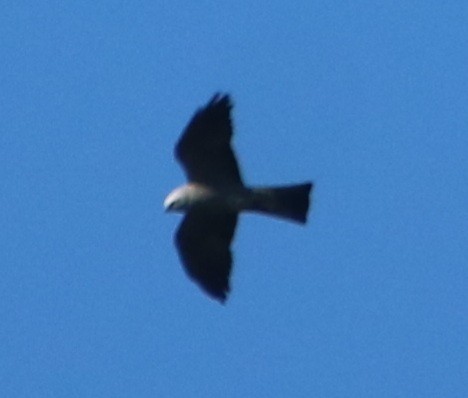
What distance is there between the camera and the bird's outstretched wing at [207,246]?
18.4m

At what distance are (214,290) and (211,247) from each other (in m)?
0.43

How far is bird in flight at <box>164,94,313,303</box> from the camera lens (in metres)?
18.0

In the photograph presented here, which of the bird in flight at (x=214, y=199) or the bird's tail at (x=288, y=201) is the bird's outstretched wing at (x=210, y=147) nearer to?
the bird in flight at (x=214, y=199)

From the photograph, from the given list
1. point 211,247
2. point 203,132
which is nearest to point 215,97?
point 203,132

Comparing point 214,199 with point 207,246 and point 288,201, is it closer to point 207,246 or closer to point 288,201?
point 207,246

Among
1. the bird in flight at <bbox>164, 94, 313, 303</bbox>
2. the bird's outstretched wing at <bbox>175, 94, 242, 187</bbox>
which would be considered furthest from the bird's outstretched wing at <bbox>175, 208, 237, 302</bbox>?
the bird's outstretched wing at <bbox>175, 94, 242, 187</bbox>

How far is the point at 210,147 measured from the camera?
→ 18.1 m

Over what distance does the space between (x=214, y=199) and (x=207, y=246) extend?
497 mm

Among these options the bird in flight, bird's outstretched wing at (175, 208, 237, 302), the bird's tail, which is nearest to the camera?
the bird's tail

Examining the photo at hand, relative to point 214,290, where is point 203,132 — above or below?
above

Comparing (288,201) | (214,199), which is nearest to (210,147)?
(214,199)

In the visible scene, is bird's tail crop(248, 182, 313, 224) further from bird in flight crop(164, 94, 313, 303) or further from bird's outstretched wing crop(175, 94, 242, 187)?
bird's outstretched wing crop(175, 94, 242, 187)

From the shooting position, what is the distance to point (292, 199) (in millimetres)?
17844

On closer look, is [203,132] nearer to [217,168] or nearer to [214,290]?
[217,168]
